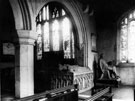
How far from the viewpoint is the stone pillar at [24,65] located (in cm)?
524

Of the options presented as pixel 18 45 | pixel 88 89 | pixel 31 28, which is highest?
pixel 31 28

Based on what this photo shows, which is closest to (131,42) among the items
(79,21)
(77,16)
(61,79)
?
(79,21)

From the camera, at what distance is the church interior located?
666cm

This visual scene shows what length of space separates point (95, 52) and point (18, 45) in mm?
5093

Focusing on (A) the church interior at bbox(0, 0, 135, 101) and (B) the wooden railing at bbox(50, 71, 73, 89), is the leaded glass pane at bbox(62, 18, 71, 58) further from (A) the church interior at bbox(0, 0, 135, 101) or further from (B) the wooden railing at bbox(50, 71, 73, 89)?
(B) the wooden railing at bbox(50, 71, 73, 89)

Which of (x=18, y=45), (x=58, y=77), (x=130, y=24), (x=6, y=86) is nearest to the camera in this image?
(x=18, y=45)

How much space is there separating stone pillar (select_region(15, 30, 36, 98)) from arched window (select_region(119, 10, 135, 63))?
17.6 ft

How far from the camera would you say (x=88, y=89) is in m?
7.51

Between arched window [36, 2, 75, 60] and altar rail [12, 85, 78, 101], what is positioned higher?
arched window [36, 2, 75, 60]

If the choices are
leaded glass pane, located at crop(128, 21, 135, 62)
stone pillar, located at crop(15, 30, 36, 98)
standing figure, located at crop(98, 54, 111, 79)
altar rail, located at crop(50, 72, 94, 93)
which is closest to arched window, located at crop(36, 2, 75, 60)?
standing figure, located at crop(98, 54, 111, 79)

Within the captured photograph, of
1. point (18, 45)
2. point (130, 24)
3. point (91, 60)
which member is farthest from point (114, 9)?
point (18, 45)

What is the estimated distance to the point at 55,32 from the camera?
10352mm

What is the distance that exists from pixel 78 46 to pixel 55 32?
246 cm

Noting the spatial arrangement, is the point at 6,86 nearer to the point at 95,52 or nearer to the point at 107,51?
the point at 95,52
